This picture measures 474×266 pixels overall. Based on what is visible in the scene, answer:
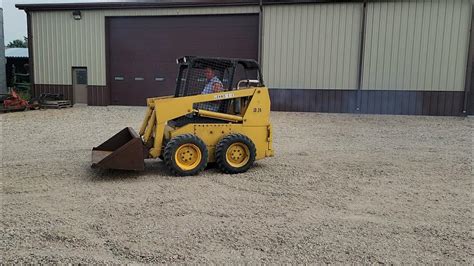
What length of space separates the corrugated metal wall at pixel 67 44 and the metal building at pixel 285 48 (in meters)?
0.04

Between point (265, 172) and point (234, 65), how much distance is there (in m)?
1.64

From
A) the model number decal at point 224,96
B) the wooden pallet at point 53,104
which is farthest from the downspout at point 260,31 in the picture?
the model number decal at point 224,96

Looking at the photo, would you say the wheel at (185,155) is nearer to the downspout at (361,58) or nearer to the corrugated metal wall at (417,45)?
the downspout at (361,58)

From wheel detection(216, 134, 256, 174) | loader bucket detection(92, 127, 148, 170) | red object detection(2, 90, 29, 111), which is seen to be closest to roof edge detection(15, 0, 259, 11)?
red object detection(2, 90, 29, 111)

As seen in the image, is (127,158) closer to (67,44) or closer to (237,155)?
(237,155)

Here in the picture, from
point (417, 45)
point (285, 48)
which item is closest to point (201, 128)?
point (285, 48)

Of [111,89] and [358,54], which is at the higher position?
[358,54]

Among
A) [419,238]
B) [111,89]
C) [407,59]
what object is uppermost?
[407,59]

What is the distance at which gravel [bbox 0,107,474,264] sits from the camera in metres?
3.65

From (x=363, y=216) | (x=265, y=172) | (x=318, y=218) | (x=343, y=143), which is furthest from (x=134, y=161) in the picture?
(x=343, y=143)

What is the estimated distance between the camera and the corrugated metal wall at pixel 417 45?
12.9m

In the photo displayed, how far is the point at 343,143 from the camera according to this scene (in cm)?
898

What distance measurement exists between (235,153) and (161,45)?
9910 mm

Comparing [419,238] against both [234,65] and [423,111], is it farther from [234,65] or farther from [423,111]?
[423,111]
